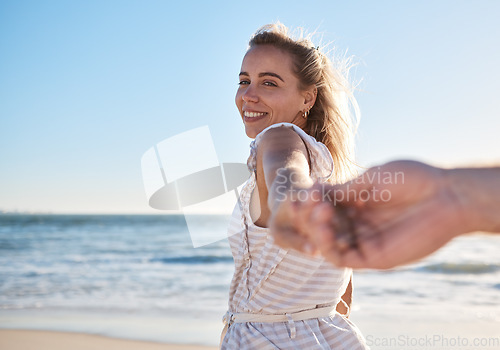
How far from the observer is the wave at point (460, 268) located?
11323 millimetres

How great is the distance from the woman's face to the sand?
3.99 m

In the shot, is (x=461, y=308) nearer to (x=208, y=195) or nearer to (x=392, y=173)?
(x=208, y=195)

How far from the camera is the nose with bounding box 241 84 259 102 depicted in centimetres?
222

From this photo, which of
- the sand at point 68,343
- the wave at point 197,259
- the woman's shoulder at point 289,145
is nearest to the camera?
the woman's shoulder at point 289,145

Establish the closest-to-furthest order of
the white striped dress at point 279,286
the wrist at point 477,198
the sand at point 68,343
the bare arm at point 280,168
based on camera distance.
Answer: the wrist at point 477,198 → the bare arm at point 280,168 → the white striped dress at point 279,286 → the sand at point 68,343

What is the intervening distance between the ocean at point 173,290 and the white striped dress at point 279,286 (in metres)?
4.16

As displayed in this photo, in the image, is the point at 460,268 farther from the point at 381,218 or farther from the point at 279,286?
the point at 381,218

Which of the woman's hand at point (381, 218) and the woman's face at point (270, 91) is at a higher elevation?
the woman's face at point (270, 91)

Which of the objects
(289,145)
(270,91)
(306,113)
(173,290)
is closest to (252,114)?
(270,91)

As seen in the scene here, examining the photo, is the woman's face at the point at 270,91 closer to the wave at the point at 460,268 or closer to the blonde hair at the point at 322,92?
the blonde hair at the point at 322,92

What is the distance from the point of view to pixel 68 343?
5738mm

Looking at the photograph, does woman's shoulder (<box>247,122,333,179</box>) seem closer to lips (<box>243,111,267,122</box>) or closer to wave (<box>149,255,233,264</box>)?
lips (<box>243,111,267,122</box>)

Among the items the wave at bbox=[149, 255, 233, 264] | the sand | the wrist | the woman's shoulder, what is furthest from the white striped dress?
the wave at bbox=[149, 255, 233, 264]

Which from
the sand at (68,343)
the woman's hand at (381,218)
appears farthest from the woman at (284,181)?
the sand at (68,343)
